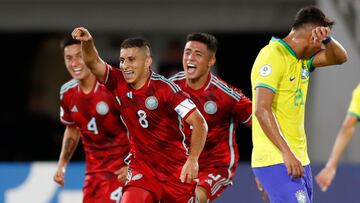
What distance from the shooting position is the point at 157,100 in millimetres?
8227

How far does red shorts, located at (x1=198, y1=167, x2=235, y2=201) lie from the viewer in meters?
9.02

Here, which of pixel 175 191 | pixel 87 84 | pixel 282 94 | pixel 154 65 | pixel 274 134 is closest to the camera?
pixel 274 134

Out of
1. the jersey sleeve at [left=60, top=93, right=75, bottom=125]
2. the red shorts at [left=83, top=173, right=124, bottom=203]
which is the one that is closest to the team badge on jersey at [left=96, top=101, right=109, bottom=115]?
the jersey sleeve at [left=60, top=93, right=75, bottom=125]

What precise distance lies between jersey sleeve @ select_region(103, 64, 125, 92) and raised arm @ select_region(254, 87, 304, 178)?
1.54m

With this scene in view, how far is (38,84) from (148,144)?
1049 cm

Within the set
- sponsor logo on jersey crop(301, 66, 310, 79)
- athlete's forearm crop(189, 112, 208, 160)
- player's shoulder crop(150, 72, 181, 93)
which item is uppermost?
sponsor logo on jersey crop(301, 66, 310, 79)

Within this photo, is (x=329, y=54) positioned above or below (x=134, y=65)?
above

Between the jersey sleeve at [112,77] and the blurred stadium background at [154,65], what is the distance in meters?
3.08

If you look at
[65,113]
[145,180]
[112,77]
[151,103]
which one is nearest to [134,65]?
[112,77]

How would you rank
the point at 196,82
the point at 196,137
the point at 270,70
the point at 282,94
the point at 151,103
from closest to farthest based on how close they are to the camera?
1. the point at 270,70
2. the point at 282,94
3. the point at 196,137
4. the point at 151,103
5. the point at 196,82

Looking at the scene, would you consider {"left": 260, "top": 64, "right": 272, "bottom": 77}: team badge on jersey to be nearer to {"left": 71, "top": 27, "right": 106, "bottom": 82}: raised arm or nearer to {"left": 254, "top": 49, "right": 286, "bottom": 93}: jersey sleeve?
{"left": 254, "top": 49, "right": 286, "bottom": 93}: jersey sleeve

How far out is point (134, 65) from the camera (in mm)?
8281

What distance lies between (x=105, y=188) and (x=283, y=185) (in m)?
2.69

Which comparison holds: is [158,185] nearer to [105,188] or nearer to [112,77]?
[112,77]
